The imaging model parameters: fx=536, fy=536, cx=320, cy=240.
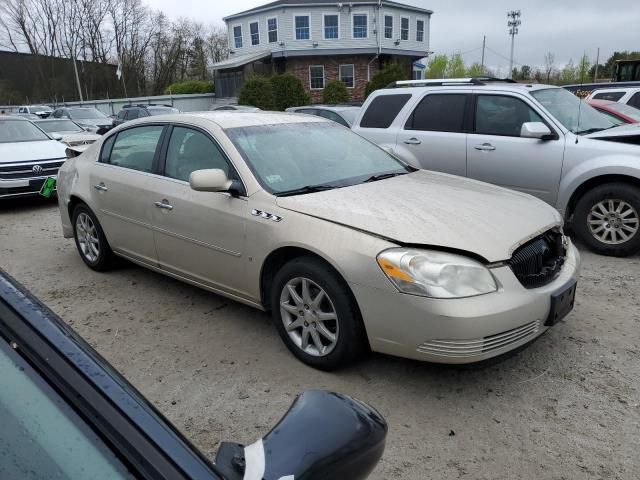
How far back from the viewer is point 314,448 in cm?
115

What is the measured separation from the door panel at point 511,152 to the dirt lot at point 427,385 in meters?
1.39

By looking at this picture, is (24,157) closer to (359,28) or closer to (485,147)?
(485,147)

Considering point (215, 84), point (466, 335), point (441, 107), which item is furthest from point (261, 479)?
point (215, 84)

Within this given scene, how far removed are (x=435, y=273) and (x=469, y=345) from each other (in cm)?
42

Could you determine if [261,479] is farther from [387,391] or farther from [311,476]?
[387,391]

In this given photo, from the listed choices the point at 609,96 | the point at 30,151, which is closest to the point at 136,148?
the point at 30,151

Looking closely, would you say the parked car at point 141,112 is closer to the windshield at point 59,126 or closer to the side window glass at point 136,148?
the windshield at point 59,126

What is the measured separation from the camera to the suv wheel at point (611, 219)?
5398mm

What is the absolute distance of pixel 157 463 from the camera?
0.98 m

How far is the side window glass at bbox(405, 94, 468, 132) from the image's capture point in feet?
21.5

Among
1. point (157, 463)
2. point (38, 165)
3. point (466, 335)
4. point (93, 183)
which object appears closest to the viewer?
point (157, 463)

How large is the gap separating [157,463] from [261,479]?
224 mm

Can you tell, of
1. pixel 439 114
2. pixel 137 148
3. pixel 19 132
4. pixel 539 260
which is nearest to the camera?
pixel 539 260

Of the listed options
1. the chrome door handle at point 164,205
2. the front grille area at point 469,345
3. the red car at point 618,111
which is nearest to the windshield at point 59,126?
the chrome door handle at point 164,205
